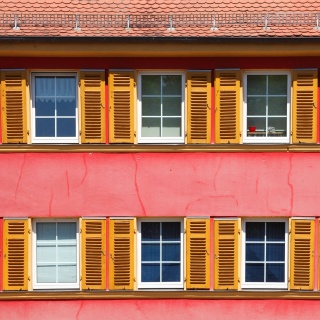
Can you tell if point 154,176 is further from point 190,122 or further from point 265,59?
point 265,59

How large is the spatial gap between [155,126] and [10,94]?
104 inches

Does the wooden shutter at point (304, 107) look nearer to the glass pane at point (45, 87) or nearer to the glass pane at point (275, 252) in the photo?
the glass pane at point (275, 252)

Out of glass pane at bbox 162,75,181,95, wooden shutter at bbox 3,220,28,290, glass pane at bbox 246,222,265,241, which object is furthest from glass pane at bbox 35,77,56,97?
glass pane at bbox 246,222,265,241

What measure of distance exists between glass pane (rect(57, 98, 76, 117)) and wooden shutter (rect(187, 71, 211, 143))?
2083 mm

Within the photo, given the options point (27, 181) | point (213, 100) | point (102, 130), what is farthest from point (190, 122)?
point (27, 181)

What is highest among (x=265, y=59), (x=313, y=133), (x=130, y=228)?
(x=265, y=59)

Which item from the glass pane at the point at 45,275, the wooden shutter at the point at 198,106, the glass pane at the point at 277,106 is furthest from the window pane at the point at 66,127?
the glass pane at the point at 277,106

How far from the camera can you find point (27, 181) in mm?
15523

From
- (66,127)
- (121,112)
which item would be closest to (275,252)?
(121,112)

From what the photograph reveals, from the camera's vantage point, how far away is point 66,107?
15.8m

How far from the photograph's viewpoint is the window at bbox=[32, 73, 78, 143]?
15719 millimetres

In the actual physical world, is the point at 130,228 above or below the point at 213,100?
below

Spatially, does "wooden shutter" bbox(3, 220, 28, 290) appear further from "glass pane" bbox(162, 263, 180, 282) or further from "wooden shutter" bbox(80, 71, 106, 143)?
"glass pane" bbox(162, 263, 180, 282)

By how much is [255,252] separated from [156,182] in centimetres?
222
